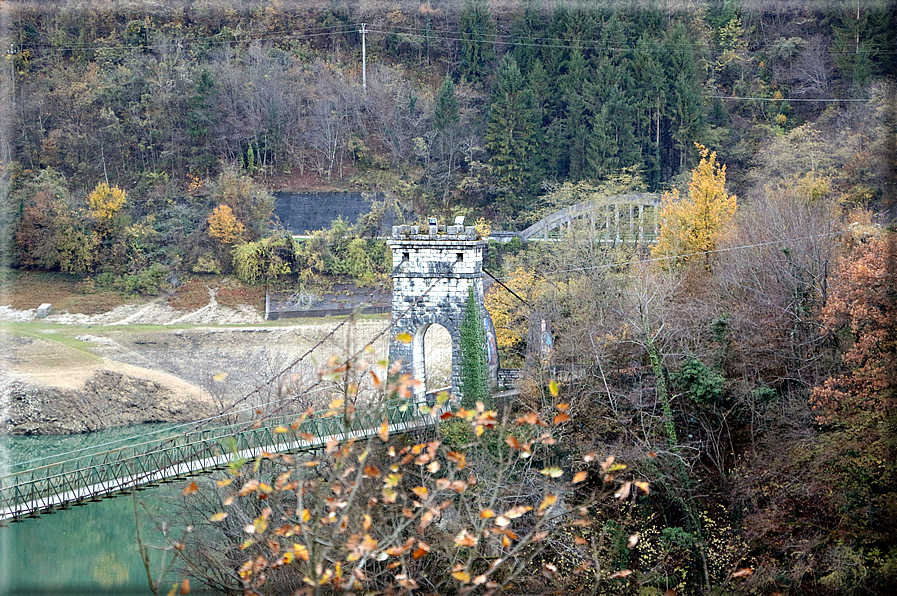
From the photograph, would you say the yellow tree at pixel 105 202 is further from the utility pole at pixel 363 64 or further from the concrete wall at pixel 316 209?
the utility pole at pixel 363 64

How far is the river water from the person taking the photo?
16.1 meters

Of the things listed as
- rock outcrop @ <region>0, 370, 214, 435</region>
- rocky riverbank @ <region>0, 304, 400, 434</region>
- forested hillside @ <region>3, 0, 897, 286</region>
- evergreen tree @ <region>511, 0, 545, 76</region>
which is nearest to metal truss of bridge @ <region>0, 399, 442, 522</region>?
rocky riverbank @ <region>0, 304, 400, 434</region>

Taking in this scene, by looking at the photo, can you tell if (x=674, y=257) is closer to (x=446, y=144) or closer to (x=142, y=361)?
(x=142, y=361)

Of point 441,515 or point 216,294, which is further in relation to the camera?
point 216,294

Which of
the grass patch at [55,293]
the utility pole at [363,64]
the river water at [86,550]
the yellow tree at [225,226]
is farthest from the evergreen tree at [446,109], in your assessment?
the river water at [86,550]

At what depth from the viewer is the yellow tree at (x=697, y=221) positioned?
23.8m

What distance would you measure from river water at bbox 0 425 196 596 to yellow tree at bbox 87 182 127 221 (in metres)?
17.9

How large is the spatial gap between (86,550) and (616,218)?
61.0 feet

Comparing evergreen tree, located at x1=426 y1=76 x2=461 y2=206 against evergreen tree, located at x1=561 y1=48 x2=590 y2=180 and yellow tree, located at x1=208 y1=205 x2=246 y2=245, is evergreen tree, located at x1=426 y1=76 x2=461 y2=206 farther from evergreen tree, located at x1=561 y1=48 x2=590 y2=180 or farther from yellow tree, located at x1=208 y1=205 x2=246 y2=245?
yellow tree, located at x1=208 y1=205 x2=246 y2=245

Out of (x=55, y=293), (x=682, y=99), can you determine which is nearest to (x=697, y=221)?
(x=682, y=99)

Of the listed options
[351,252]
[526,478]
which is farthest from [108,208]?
[526,478]

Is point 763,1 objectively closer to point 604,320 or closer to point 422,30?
point 422,30

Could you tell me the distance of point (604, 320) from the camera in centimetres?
1945

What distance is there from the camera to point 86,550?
59.6 feet
